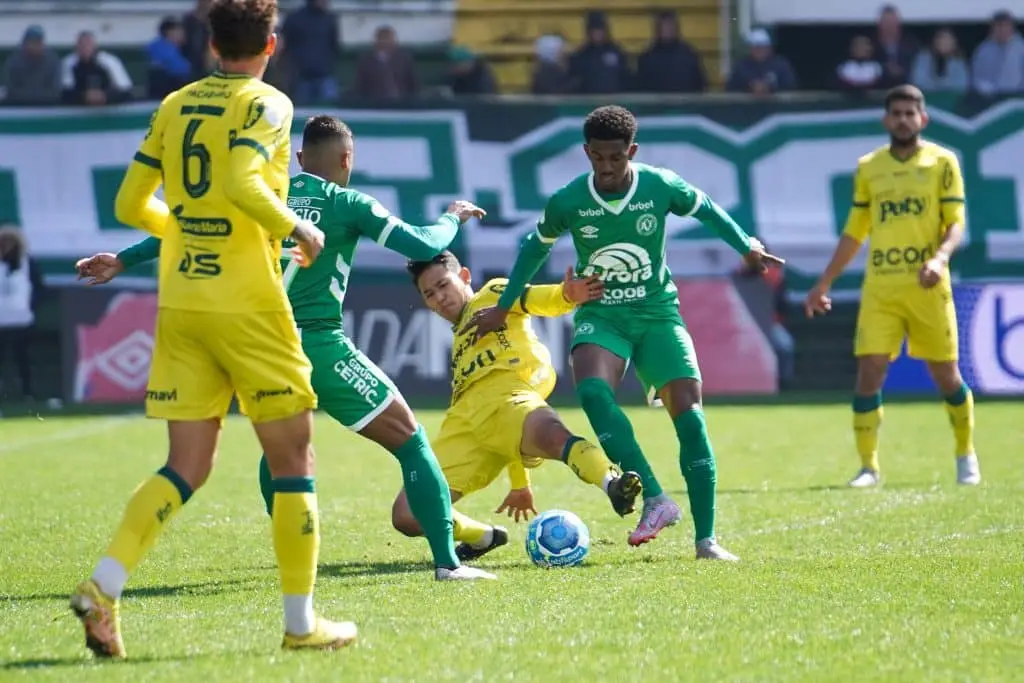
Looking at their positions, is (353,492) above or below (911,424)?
above

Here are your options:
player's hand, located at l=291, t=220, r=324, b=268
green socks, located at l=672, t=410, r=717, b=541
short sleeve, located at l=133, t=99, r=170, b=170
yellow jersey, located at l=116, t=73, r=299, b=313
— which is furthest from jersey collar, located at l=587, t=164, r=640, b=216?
short sleeve, located at l=133, t=99, r=170, b=170

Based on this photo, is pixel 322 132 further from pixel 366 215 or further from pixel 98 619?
pixel 98 619

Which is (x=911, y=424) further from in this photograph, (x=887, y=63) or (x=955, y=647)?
(x=955, y=647)

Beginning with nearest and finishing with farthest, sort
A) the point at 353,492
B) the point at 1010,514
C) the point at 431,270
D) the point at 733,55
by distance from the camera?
the point at 431,270, the point at 1010,514, the point at 353,492, the point at 733,55

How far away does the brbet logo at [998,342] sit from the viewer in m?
19.2

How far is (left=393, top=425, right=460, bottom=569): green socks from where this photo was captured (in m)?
7.53

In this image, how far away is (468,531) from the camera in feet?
27.2

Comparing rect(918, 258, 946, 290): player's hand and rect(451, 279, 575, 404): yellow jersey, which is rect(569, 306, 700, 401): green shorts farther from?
rect(918, 258, 946, 290): player's hand

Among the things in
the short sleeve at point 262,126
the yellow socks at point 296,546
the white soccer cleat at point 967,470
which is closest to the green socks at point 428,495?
the yellow socks at point 296,546

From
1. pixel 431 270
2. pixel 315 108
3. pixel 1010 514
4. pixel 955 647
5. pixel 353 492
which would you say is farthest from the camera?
pixel 315 108

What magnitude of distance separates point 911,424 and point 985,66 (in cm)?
737

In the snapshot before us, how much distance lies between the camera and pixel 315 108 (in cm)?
2031

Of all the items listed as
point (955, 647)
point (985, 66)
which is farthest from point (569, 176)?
point (955, 647)

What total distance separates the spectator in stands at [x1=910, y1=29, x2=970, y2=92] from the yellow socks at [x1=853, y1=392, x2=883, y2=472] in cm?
1094
